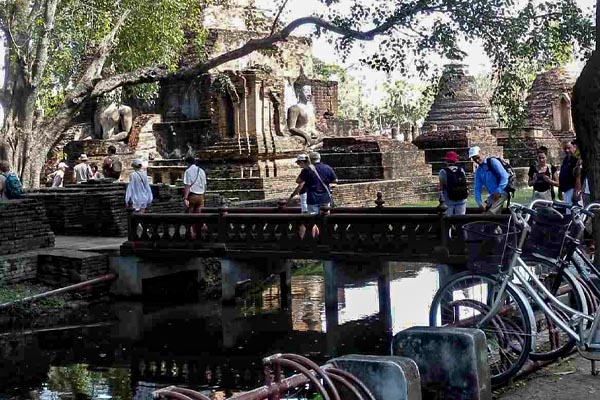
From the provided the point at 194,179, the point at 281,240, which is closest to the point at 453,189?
the point at 281,240

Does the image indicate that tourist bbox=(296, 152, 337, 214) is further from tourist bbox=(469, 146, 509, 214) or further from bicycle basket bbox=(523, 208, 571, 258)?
bicycle basket bbox=(523, 208, 571, 258)

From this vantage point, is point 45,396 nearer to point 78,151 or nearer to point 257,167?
point 257,167

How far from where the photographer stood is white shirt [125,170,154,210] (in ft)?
47.5

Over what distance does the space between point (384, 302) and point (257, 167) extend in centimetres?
1248

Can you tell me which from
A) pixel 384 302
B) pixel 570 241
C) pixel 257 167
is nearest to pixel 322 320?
pixel 384 302

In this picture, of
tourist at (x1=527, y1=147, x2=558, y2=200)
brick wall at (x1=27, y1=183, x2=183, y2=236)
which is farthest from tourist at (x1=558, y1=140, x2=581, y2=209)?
brick wall at (x1=27, y1=183, x2=183, y2=236)

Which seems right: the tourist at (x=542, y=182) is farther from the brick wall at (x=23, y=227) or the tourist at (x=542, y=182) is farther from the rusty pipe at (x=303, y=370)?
the rusty pipe at (x=303, y=370)

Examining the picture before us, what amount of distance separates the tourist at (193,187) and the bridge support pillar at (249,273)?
150 centimetres

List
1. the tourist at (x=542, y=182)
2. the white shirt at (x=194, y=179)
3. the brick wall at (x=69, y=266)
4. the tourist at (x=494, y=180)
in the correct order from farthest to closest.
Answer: the white shirt at (x=194, y=179) → the brick wall at (x=69, y=266) → the tourist at (x=542, y=182) → the tourist at (x=494, y=180)

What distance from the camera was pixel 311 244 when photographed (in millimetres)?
12109

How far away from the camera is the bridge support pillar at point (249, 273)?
1303 cm

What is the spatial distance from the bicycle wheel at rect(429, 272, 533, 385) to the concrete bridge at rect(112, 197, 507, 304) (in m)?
4.25

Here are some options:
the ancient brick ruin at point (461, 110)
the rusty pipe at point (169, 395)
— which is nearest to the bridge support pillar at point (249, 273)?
the rusty pipe at point (169, 395)

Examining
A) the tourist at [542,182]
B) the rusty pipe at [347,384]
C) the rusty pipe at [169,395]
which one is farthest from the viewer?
the tourist at [542,182]
